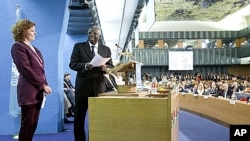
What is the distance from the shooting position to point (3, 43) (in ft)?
15.6

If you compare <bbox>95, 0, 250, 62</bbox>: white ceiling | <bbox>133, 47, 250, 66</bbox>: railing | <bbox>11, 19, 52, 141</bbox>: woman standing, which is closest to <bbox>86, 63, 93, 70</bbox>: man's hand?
<bbox>11, 19, 52, 141</bbox>: woman standing

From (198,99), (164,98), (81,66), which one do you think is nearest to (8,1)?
(81,66)

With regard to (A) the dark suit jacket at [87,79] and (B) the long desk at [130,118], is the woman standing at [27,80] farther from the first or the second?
(B) the long desk at [130,118]

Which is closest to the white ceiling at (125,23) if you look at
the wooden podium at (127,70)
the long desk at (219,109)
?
the wooden podium at (127,70)

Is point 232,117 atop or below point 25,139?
below

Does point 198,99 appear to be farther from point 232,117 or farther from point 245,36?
point 245,36

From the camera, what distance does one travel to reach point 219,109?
7.29m

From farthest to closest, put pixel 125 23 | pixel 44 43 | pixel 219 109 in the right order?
pixel 125 23 → pixel 219 109 → pixel 44 43

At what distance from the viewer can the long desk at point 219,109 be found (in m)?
5.99

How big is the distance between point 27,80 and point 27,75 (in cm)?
5

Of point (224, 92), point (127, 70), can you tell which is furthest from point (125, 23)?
point (127, 70)

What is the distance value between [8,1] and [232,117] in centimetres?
498

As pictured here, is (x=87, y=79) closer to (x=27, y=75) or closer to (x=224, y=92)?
(x=27, y=75)

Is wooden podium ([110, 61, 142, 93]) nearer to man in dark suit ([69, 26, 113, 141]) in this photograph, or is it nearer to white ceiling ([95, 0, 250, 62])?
man in dark suit ([69, 26, 113, 141])
